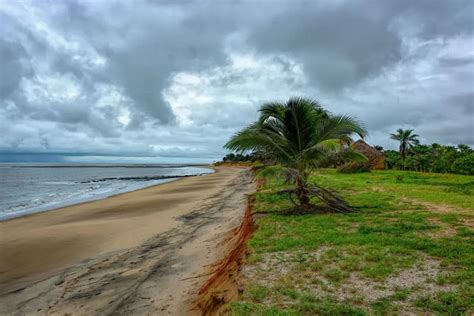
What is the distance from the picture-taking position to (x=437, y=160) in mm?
42969

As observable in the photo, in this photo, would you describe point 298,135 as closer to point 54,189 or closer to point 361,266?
point 361,266

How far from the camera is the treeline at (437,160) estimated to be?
35.2m

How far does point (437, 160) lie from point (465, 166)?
8497 mm

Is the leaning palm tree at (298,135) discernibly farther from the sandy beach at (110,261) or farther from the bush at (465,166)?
the bush at (465,166)

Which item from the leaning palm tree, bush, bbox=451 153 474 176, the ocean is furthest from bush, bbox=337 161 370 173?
the leaning palm tree

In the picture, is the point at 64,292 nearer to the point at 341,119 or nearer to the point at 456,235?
the point at 456,235

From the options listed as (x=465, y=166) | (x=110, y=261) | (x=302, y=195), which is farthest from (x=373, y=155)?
(x=110, y=261)

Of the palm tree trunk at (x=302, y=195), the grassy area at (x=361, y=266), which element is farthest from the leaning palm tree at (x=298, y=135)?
the grassy area at (x=361, y=266)

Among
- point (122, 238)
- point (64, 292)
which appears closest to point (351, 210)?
point (122, 238)

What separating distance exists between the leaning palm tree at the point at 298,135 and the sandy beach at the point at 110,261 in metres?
2.62

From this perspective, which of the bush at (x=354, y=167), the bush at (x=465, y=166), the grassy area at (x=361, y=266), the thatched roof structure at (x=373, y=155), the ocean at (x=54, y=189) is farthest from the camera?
the thatched roof structure at (x=373, y=155)

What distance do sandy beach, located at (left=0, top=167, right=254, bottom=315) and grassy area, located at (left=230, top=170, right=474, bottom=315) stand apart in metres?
1.25

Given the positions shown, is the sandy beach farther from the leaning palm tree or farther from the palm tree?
the palm tree

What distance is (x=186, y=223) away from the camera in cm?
1173
